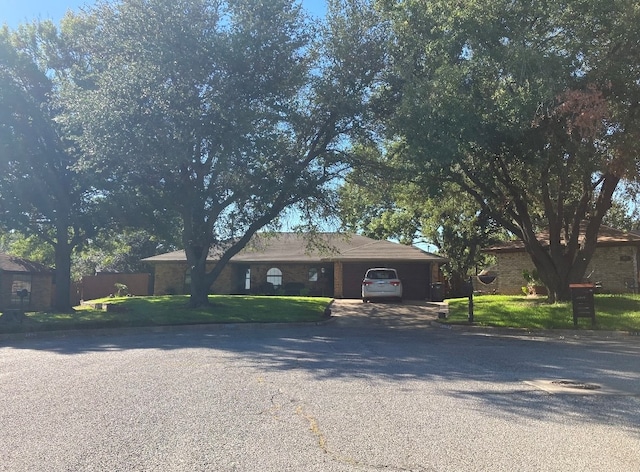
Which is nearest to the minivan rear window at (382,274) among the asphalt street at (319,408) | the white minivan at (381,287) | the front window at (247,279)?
the white minivan at (381,287)

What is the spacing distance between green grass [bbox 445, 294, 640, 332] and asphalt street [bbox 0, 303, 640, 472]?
138 inches

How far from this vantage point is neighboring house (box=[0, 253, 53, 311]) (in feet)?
99.0

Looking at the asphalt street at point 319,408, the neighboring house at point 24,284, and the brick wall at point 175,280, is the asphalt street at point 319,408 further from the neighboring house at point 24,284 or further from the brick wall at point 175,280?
the brick wall at point 175,280

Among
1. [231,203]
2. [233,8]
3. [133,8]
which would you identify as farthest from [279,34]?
[231,203]

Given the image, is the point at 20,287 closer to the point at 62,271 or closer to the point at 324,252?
the point at 62,271

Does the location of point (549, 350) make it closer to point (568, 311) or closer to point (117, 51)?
point (568, 311)

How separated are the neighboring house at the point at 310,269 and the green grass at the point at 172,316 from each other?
7134 millimetres

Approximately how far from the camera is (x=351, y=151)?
21.3 metres

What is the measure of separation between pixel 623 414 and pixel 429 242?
35740mm

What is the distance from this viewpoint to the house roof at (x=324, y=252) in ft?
100

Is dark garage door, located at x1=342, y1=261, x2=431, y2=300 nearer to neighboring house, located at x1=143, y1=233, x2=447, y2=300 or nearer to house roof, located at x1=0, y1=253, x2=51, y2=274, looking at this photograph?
neighboring house, located at x1=143, y1=233, x2=447, y2=300

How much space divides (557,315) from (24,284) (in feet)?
87.6

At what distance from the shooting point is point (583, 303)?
16.5 m

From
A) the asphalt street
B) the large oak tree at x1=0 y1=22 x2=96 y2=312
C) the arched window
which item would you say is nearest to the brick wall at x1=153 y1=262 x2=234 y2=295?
the arched window
